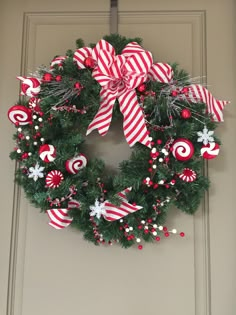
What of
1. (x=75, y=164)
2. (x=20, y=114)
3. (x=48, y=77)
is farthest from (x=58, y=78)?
(x=75, y=164)

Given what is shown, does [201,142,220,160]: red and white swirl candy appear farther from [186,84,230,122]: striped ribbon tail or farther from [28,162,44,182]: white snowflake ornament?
[28,162,44,182]: white snowflake ornament

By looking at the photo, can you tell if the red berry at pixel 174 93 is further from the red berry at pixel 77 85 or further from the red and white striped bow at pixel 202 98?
the red berry at pixel 77 85

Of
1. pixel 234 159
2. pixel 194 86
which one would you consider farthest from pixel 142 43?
pixel 234 159

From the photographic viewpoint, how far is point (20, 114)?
109cm

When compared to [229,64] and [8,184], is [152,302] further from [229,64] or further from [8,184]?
[229,64]

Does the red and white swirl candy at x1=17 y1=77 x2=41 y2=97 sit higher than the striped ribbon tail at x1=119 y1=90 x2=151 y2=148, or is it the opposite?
the red and white swirl candy at x1=17 y1=77 x2=41 y2=97

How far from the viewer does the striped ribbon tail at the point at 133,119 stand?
104 centimetres

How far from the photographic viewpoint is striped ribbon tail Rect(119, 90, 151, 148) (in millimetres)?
1040

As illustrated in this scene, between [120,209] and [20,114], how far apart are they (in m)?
0.43

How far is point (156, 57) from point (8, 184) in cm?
69

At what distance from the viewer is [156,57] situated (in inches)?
48.4

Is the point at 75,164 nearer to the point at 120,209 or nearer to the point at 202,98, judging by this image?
the point at 120,209

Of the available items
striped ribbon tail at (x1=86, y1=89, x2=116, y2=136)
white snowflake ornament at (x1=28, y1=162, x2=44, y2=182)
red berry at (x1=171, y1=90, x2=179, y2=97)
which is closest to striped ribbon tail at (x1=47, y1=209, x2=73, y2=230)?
white snowflake ornament at (x1=28, y1=162, x2=44, y2=182)

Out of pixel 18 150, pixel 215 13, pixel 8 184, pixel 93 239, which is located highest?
pixel 215 13
